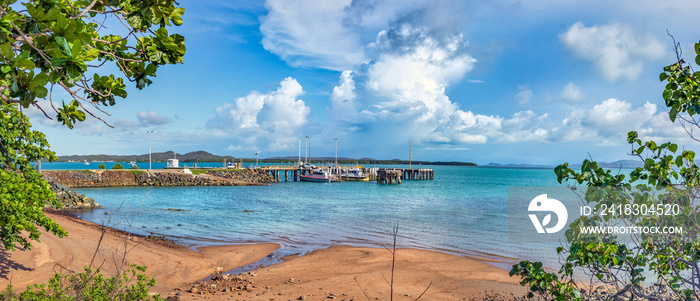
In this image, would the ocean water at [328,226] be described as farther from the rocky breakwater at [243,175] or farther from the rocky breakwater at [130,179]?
the rocky breakwater at [243,175]

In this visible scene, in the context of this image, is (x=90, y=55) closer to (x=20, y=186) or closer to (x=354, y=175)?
(x=20, y=186)

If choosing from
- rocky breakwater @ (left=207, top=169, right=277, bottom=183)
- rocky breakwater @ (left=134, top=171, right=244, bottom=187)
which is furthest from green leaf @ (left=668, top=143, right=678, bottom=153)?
rocky breakwater @ (left=207, top=169, right=277, bottom=183)

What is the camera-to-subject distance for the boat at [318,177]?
230 ft

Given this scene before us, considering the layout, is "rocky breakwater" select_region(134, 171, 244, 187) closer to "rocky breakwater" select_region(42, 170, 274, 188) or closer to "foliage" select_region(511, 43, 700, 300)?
"rocky breakwater" select_region(42, 170, 274, 188)

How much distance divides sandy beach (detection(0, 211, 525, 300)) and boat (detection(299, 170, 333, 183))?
2135 inches

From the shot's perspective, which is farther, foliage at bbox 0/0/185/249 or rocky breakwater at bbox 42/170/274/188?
rocky breakwater at bbox 42/170/274/188

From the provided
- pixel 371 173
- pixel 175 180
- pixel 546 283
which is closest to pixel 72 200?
pixel 175 180

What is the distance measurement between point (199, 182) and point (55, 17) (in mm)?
56774

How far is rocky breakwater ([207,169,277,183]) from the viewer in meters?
62.3

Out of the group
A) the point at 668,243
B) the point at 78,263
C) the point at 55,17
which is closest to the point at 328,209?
the point at 78,263

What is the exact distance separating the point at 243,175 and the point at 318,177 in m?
13.2

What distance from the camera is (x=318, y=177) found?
7050 centimetres

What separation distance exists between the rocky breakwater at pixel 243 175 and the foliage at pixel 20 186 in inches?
2137

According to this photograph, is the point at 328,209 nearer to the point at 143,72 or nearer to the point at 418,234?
the point at 418,234
